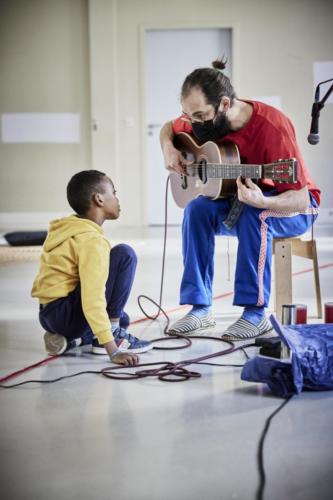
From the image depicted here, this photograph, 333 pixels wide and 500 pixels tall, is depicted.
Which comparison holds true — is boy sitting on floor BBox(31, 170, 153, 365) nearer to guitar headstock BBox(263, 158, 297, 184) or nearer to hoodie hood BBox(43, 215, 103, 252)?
hoodie hood BBox(43, 215, 103, 252)

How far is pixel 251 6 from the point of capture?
7.94m

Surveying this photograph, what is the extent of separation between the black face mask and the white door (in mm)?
5196

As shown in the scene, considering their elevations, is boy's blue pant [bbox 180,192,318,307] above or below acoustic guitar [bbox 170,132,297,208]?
below

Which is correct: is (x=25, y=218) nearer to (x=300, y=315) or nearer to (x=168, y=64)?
(x=168, y=64)

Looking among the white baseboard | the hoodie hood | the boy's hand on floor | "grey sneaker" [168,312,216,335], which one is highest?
the hoodie hood

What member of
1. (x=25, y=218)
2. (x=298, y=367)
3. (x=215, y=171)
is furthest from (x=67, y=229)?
(x=25, y=218)

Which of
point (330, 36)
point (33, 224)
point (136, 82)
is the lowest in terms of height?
point (33, 224)

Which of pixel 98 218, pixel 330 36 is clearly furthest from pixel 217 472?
pixel 330 36

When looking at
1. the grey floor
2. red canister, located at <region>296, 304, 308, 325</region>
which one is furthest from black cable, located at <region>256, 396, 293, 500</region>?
red canister, located at <region>296, 304, 308, 325</region>

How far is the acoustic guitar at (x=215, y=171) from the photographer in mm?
2650

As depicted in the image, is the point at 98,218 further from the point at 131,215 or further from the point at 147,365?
the point at 131,215

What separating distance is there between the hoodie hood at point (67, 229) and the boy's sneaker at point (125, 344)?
0.39 metres

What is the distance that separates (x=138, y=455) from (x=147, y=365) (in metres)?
0.80

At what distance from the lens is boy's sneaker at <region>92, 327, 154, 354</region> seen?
8.28ft
